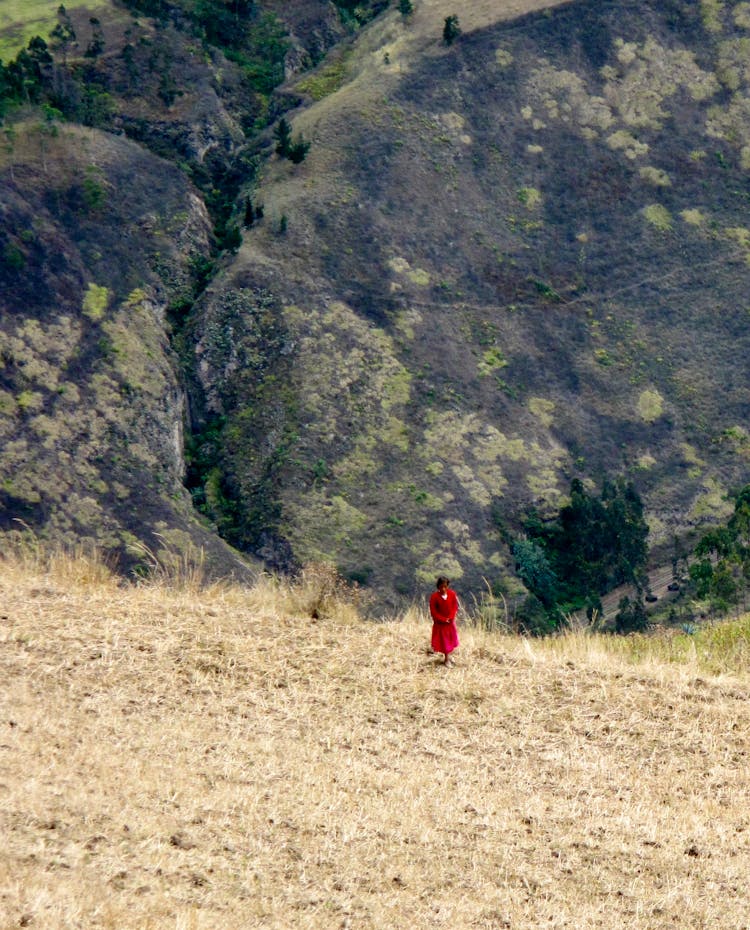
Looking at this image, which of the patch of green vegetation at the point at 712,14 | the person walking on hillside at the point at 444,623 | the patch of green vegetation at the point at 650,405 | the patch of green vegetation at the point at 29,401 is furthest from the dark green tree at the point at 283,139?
the person walking on hillside at the point at 444,623

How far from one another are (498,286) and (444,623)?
49.4 meters

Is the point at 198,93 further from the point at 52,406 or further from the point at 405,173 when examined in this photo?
the point at 52,406

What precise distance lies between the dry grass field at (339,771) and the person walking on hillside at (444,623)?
0.27 meters

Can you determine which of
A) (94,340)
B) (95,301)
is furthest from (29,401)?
(95,301)

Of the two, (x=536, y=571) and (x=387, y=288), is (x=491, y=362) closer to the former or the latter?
(x=387, y=288)

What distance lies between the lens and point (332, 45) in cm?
8325

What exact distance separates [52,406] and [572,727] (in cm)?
3936

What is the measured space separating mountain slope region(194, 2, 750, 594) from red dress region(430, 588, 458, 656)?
33.1m

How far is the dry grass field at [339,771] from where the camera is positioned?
1099 centimetres

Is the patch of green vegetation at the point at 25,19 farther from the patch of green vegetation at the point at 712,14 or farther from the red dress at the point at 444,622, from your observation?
the red dress at the point at 444,622

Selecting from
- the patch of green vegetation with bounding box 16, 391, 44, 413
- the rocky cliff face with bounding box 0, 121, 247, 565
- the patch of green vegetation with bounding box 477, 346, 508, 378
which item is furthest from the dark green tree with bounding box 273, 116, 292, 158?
the patch of green vegetation with bounding box 16, 391, 44, 413

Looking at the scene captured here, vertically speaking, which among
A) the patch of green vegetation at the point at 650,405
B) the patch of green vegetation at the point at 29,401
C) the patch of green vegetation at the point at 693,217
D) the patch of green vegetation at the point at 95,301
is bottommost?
the patch of green vegetation at the point at 650,405

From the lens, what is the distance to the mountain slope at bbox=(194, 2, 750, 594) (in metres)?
54.2

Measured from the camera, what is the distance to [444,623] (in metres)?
16.4
